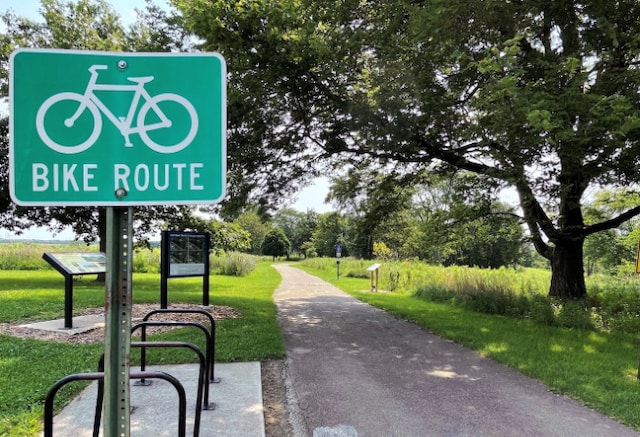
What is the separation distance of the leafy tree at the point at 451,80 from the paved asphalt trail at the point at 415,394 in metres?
2.91

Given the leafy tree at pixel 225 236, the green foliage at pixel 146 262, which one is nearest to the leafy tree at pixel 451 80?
the leafy tree at pixel 225 236

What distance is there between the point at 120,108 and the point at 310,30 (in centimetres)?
654

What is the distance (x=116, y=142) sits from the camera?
1.62 meters

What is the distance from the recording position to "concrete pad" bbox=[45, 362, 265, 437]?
3.73 m

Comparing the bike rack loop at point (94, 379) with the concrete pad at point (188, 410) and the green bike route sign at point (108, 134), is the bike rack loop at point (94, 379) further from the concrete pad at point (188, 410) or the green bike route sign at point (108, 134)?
the concrete pad at point (188, 410)

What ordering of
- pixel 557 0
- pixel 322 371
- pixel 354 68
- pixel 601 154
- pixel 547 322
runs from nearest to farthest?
1. pixel 322 371
2. pixel 557 0
3. pixel 601 154
4. pixel 354 68
5. pixel 547 322

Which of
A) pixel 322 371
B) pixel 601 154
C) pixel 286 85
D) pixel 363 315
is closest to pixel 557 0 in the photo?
pixel 601 154

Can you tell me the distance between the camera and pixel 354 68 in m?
8.97

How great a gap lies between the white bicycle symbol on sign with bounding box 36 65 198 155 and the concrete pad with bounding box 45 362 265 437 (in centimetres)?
283

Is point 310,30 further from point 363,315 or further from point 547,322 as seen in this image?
point 547,322

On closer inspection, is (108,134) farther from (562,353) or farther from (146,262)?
(146,262)

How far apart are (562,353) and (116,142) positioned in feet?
23.4

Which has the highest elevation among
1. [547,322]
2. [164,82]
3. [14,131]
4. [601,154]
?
[601,154]

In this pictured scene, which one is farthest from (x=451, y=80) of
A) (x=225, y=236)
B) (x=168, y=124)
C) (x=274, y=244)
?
(x=274, y=244)
